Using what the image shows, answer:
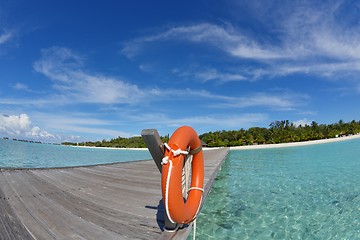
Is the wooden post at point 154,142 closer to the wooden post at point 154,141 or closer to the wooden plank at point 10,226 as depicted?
the wooden post at point 154,141

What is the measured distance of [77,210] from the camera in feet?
9.45

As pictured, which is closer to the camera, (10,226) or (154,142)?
(154,142)

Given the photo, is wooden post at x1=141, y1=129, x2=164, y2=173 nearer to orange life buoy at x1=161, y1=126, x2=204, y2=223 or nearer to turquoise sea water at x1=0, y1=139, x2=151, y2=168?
orange life buoy at x1=161, y1=126, x2=204, y2=223

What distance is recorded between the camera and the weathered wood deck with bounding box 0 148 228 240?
2208mm

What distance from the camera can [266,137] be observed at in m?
48.0

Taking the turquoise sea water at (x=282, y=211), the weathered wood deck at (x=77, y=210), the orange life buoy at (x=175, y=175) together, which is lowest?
the turquoise sea water at (x=282, y=211)

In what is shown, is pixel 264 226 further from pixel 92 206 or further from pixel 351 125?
pixel 351 125

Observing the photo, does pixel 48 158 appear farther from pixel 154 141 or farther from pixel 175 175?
pixel 175 175

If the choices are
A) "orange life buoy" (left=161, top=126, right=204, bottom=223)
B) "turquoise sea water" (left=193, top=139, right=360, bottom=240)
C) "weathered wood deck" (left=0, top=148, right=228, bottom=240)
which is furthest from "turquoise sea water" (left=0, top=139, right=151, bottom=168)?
"orange life buoy" (left=161, top=126, right=204, bottom=223)

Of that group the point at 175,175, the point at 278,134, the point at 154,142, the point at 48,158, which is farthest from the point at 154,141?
the point at 278,134

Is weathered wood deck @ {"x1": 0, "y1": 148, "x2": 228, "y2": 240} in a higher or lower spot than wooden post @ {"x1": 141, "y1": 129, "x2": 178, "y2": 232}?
lower

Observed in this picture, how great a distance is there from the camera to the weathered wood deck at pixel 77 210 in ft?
7.24

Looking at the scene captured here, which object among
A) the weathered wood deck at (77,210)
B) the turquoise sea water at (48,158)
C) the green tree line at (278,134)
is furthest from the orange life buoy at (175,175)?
the green tree line at (278,134)

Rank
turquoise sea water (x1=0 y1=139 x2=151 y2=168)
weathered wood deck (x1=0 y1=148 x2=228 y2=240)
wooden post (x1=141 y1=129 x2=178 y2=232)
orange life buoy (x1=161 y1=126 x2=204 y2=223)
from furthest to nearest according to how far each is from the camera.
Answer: turquoise sea water (x1=0 y1=139 x2=151 y2=168) < weathered wood deck (x1=0 y1=148 x2=228 y2=240) < wooden post (x1=141 y1=129 x2=178 y2=232) < orange life buoy (x1=161 y1=126 x2=204 y2=223)
